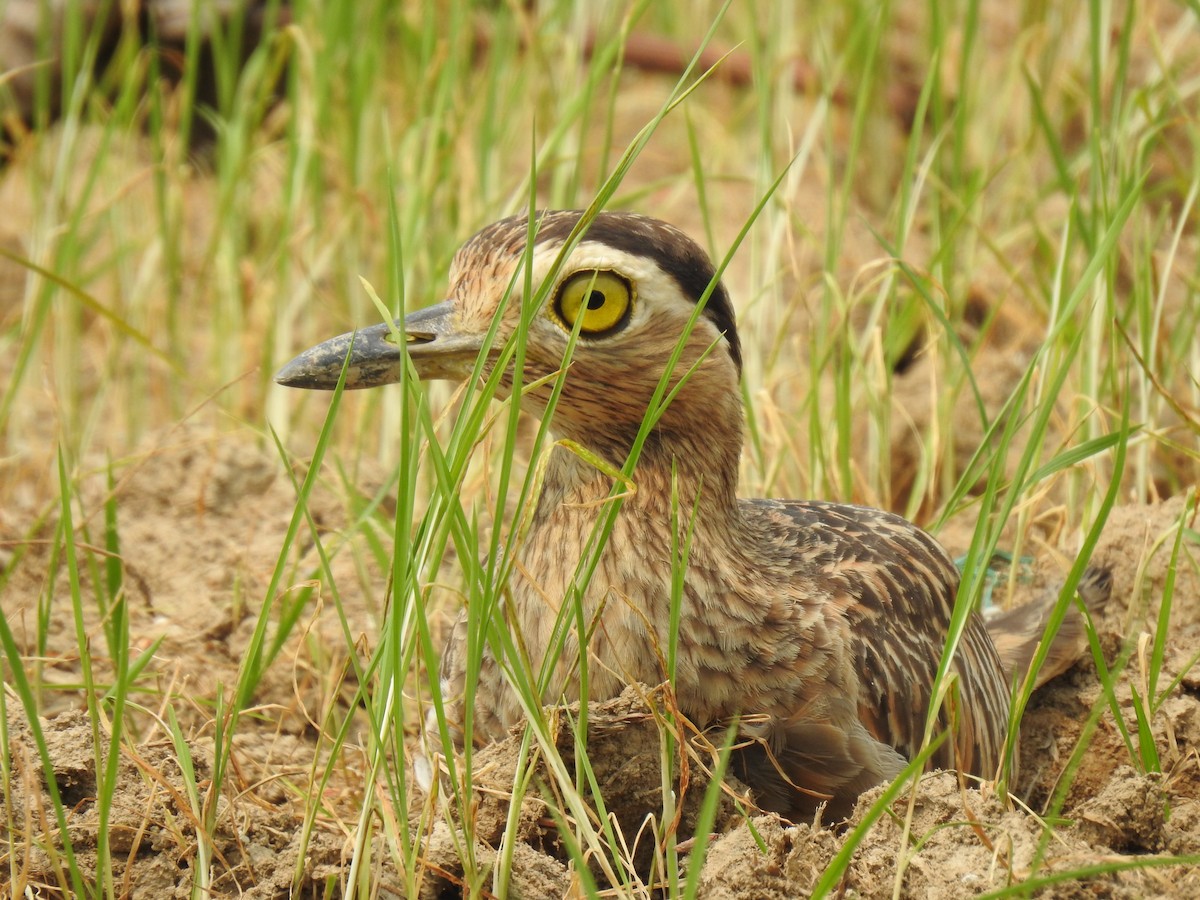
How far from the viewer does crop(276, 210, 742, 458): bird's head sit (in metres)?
2.17

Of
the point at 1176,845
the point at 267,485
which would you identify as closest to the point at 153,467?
the point at 267,485

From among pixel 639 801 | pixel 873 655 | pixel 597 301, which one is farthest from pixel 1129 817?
pixel 597 301

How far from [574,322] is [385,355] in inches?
11.5

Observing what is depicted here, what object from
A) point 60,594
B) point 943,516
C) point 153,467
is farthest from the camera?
point 153,467

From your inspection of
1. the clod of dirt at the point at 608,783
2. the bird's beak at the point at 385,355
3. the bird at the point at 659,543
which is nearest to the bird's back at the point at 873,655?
the bird at the point at 659,543

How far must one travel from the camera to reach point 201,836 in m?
2.05

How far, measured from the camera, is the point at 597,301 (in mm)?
2188

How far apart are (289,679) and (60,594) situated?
0.65 m

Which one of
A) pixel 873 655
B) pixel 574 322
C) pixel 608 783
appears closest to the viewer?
pixel 574 322

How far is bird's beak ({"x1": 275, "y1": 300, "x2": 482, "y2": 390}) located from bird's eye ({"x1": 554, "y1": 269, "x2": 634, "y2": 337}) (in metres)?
0.15

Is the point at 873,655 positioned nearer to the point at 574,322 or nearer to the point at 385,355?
the point at 574,322

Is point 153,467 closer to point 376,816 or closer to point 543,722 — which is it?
point 376,816

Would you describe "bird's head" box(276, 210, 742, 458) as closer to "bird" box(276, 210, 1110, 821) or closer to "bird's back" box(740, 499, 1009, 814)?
"bird" box(276, 210, 1110, 821)

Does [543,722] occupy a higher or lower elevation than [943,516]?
lower
